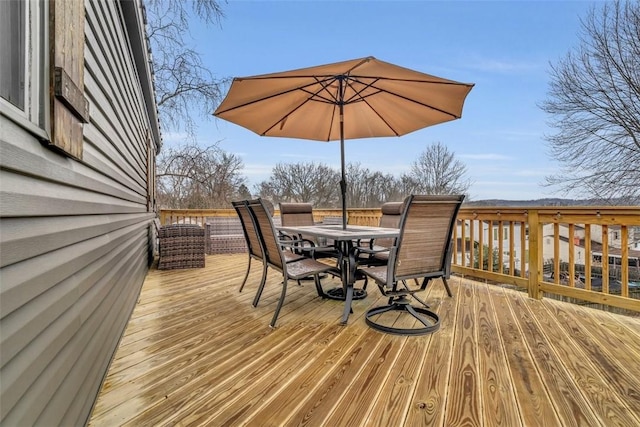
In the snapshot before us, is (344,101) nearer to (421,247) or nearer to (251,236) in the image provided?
(251,236)

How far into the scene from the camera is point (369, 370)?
1.99 metres

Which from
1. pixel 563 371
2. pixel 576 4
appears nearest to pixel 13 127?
pixel 563 371

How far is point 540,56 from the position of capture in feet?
39.4

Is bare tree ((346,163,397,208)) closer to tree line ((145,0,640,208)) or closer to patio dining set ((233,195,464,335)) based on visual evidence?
tree line ((145,0,640,208))

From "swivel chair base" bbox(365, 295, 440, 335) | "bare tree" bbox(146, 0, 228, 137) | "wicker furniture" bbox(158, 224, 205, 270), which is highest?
"bare tree" bbox(146, 0, 228, 137)

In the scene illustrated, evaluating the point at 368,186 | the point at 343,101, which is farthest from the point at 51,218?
the point at 368,186

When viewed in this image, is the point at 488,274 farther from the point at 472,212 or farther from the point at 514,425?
the point at 514,425

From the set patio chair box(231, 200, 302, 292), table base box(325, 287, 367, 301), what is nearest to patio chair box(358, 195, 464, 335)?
table base box(325, 287, 367, 301)

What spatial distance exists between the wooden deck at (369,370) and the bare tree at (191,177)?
8.62m

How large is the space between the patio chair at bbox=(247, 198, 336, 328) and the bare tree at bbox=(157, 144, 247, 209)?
8440 mm

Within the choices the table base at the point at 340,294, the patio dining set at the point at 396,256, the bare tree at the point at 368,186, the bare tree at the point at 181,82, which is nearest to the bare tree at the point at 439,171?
the bare tree at the point at 368,186

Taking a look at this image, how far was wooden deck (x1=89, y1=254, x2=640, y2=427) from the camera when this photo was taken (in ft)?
5.17

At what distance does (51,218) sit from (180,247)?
14.4 ft

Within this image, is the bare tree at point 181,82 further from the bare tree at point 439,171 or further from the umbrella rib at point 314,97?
the bare tree at point 439,171
